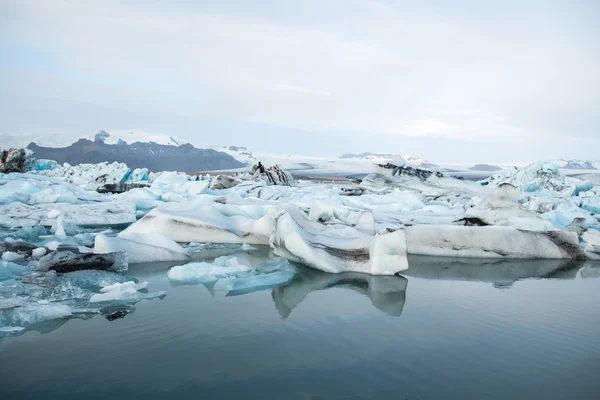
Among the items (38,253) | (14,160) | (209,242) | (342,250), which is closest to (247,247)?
(209,242)

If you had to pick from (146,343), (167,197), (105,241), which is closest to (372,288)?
(146,343)

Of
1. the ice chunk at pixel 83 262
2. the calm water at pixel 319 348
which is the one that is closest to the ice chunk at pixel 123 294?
the calm water at pixel 319 348

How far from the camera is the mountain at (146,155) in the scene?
56.2 m

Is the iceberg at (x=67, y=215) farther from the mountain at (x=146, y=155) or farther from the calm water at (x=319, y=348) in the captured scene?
the mountain at (x=146, y=155)

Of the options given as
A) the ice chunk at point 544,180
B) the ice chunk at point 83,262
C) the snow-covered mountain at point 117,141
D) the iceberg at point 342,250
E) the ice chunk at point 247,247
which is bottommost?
the ice chunk at point 247,247

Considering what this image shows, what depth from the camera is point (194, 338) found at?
6.14 feet

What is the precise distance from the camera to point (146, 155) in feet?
249

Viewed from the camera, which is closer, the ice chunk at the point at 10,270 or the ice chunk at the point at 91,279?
the ice chunk at the point at 91,279

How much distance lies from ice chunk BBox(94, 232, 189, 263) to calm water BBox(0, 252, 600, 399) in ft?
2.28

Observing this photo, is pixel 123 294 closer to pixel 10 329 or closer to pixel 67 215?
pixel 10 329

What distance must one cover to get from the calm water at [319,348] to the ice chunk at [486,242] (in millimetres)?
1329

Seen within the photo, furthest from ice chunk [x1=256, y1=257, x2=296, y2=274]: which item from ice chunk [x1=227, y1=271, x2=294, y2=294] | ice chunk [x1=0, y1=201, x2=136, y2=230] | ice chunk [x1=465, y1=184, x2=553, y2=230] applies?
ice chunk [x1=0, y1=201, x2=136, y2=230]

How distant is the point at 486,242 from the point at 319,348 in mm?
3165

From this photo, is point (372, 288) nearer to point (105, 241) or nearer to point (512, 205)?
point (105, 241)
